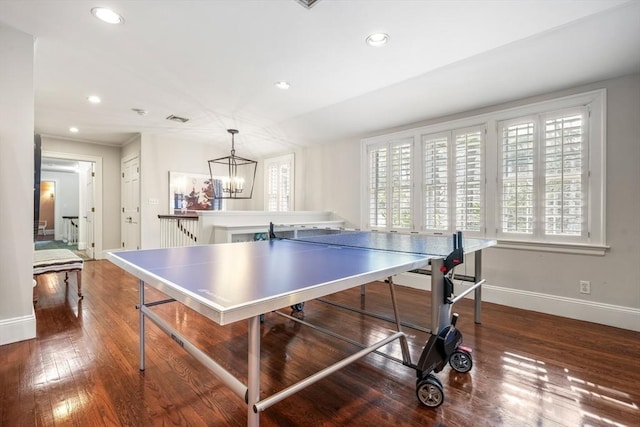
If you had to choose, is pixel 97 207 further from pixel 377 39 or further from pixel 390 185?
pixel 377 39

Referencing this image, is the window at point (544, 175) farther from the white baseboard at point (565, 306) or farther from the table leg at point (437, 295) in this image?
the table leg at point (437, 295)

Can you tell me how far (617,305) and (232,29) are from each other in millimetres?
4125

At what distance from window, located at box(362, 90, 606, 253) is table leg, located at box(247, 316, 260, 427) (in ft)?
10.8

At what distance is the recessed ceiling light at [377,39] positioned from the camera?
2377 millimetres

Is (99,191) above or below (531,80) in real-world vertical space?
below

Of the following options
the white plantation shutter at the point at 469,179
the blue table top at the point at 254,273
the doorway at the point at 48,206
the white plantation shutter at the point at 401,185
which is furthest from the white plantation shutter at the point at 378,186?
the doorway at the point at 48,206

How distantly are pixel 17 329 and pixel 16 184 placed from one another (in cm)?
116

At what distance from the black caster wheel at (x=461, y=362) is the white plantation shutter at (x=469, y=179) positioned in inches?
78.4

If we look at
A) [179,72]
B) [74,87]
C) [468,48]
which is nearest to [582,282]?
[468,48]

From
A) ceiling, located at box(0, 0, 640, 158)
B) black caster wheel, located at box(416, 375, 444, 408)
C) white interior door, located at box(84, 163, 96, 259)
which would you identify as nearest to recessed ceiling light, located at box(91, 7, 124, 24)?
ceiling, located at box(0, 0, 640, 158)

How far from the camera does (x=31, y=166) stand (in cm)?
250

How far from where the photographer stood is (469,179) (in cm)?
367

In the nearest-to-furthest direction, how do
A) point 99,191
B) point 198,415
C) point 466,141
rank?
point 198,415 < point 466,141 < point 99,191

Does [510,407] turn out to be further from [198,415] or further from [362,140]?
[362,140]
